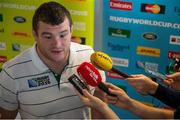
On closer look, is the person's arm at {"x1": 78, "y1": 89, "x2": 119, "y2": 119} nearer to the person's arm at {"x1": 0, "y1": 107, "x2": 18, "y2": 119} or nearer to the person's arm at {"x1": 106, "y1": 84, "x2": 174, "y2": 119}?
the person's arm at {"x1": 106, "y1": 84, "x2": 174, "y2": 119}

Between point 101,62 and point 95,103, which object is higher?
point 101,62

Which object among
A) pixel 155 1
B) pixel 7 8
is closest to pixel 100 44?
pixel 155 1

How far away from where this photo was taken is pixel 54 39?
1.97 metres

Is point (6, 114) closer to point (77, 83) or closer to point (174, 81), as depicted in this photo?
point (77, 83)

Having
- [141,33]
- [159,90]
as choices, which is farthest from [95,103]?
[141,33]

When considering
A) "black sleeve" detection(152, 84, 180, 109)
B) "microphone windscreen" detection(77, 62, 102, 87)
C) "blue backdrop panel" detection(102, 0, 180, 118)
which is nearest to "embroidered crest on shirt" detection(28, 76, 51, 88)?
"microphone windscreen" detection(77, 62, 102, 87)

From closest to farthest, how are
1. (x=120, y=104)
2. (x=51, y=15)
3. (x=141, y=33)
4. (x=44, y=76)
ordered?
1. (x=51, y=15)
2. (x=44, y=76)
3. (x=120, y=104)
4. (x=141, y=33)

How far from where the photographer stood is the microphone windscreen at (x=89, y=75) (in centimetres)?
187

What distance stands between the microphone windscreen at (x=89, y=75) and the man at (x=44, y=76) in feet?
0.61

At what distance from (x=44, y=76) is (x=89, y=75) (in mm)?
331

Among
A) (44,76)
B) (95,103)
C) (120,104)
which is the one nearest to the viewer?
(95,103)

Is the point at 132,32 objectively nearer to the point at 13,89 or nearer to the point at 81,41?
the point at 81,41

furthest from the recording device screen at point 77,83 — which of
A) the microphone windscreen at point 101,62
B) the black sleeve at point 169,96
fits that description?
the black sleeve at point 169,96

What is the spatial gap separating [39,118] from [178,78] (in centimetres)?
95
